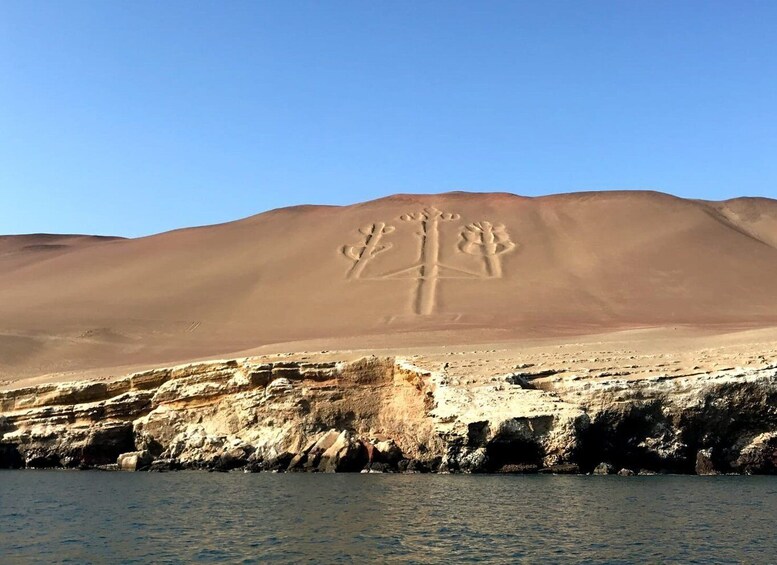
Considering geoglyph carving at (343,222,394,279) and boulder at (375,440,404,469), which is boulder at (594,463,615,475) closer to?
boulder at (375,440,404,469)

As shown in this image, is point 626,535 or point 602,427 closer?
point 626,535

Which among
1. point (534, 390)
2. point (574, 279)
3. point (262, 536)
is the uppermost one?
point (574, 279)

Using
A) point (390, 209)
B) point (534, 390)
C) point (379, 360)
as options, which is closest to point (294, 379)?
point (379, 360)

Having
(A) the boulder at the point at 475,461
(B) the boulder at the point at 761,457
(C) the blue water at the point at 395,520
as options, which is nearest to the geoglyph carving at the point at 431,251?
(A) the boulder at the point at 475,461

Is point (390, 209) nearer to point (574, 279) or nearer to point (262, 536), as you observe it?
point (574, 279)

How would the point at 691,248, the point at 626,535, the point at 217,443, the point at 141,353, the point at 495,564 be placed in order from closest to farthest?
the point at 495,564 → the point at 626,535 → the point at 217,443 → the point at 141,353 → the point at 691,248

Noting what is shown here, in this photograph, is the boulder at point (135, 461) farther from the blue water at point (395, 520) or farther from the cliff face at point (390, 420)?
the blue water at point (395, 520)

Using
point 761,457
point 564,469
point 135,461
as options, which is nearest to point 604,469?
point 564,469

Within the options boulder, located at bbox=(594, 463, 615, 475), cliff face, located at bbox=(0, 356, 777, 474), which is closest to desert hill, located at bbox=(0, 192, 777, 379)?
cliff face, located at bbox=(0, 356, 777, 474)
